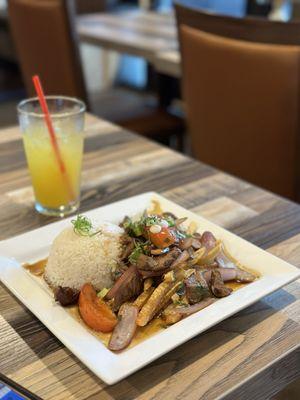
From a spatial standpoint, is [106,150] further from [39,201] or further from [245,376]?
[245,376]

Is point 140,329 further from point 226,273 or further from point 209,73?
point 209,73

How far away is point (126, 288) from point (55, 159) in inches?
15.6

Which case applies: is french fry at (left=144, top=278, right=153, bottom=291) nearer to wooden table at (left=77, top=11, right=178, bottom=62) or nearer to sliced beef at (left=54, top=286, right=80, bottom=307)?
sliced beef at (left=54, top=286, right=80, bottom=307)

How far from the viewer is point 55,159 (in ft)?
3.50

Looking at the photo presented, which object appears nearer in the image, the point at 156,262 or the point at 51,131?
the point at 156,262

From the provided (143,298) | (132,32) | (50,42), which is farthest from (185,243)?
(132,32)

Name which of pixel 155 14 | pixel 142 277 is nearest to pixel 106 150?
pixel 142 277

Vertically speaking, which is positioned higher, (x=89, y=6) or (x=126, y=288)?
(x=126, y=288)

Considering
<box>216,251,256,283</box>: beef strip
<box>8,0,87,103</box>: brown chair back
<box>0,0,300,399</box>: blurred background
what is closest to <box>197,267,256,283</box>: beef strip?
<box>216,251,256,283</box>: beef strip

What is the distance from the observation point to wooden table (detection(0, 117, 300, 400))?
65 centimetres

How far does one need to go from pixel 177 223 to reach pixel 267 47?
84 centimetres

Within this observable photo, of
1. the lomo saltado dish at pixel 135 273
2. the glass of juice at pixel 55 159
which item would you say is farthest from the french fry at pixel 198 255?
Answer: the glass of juice at pixel 55 159

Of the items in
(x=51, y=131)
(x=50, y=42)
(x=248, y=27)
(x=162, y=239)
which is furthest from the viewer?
(x=50, y=42)

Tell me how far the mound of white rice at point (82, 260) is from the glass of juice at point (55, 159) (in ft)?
0.83
